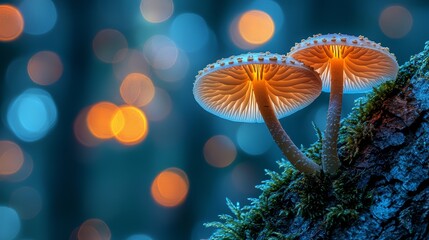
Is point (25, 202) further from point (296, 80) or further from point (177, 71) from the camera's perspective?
point (296, 80)

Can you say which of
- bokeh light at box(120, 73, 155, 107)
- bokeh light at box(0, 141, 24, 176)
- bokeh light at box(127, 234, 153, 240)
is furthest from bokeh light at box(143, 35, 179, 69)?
bokeh light at box(127, 234, 153, 240)

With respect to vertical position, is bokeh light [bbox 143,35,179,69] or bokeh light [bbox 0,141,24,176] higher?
bokeh light [bbox 143,35,179,69]

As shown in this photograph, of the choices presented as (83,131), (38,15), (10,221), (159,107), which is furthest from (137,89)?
(10,221)

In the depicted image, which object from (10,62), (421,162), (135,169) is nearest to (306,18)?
(135,169)

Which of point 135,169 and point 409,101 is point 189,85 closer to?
point 135,169

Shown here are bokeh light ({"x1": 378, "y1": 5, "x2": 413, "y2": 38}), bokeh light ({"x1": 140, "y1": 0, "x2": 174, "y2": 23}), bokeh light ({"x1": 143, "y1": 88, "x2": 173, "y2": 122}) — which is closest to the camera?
bokeh light ({"x1": 378, "y1": 5, "x2": 413, "y2": 38})

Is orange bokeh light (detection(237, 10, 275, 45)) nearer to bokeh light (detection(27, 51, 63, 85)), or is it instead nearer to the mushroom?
bokeh light (detection(27, 51, 63, 85))
